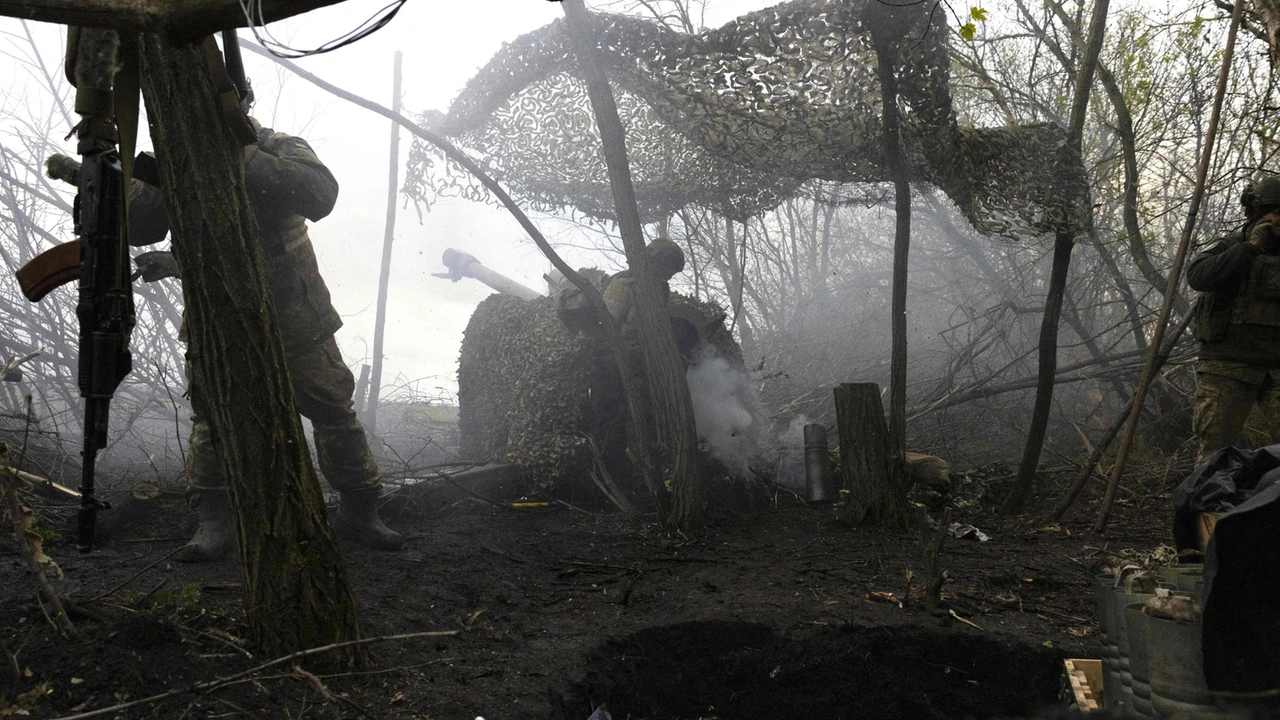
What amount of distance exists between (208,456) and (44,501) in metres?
1.42

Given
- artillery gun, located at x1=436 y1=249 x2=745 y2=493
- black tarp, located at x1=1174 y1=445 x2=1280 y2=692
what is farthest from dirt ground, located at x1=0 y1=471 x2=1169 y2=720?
black tarp, located at x1=1174 y1=445 x2=1280 y2=692

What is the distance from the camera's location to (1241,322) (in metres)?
4.04

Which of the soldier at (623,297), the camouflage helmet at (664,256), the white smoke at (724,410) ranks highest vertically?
the camouflage helmet at (664,256)

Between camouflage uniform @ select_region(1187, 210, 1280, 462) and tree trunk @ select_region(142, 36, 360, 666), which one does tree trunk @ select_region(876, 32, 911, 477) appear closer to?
camouflage uniform @ select_region(1187, 210, 1280, 462)

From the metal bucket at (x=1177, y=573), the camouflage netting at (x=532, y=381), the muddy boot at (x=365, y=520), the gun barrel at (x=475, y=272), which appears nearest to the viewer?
the metal bucket at (x=1177, y=573)

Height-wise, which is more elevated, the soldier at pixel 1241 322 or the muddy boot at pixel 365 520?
the soldier at pixel 1241 322

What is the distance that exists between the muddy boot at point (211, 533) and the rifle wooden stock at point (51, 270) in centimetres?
103

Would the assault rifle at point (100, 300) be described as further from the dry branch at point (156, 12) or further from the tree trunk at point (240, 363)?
the dry branch at point (156, 12)

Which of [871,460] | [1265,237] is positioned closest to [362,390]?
[871,460]

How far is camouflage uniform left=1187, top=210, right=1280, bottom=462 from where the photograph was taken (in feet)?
13.0

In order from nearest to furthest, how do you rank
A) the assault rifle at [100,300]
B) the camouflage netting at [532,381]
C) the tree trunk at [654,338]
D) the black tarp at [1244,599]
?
the black tarp at [1244,599]
the assault rifle at [100,300]
the tree trunk at [654,338]
the camouflage netting at [532,381]

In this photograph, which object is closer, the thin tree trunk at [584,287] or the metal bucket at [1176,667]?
the metal bucket at [1176,667]

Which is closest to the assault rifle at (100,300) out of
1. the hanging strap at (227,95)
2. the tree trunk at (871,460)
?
the hanging strap at (227,95)

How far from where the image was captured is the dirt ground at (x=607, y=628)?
2.02 metres
